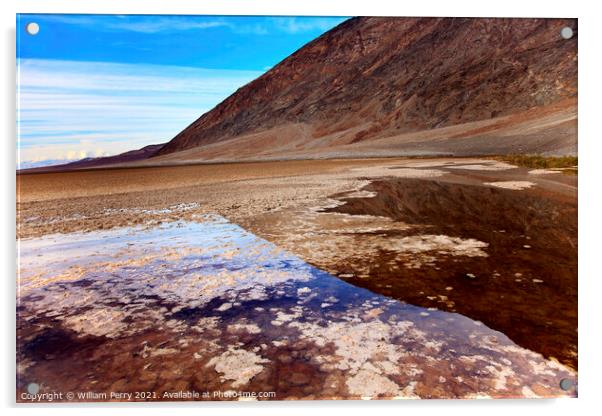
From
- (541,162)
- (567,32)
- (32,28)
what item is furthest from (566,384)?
(541,162)

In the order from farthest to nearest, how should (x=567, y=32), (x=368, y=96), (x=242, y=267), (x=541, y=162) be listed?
(x=368, y=96)
(x=541, y=162)
(x=242, y=267)
(x=567, y=32)

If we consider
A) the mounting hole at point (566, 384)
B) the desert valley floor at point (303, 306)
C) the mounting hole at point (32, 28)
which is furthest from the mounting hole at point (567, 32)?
the mounting hole at point (32, 28)

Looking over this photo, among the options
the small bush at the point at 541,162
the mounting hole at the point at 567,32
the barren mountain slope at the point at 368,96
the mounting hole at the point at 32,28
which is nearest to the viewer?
the mounting hole at the point at 32,28

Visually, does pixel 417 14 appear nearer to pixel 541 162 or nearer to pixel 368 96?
pixel 541 162

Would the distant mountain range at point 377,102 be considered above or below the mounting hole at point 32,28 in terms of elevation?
above

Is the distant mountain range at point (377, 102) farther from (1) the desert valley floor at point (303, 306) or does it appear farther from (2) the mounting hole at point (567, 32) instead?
(1) the desert valley floor at point (303, 306)
